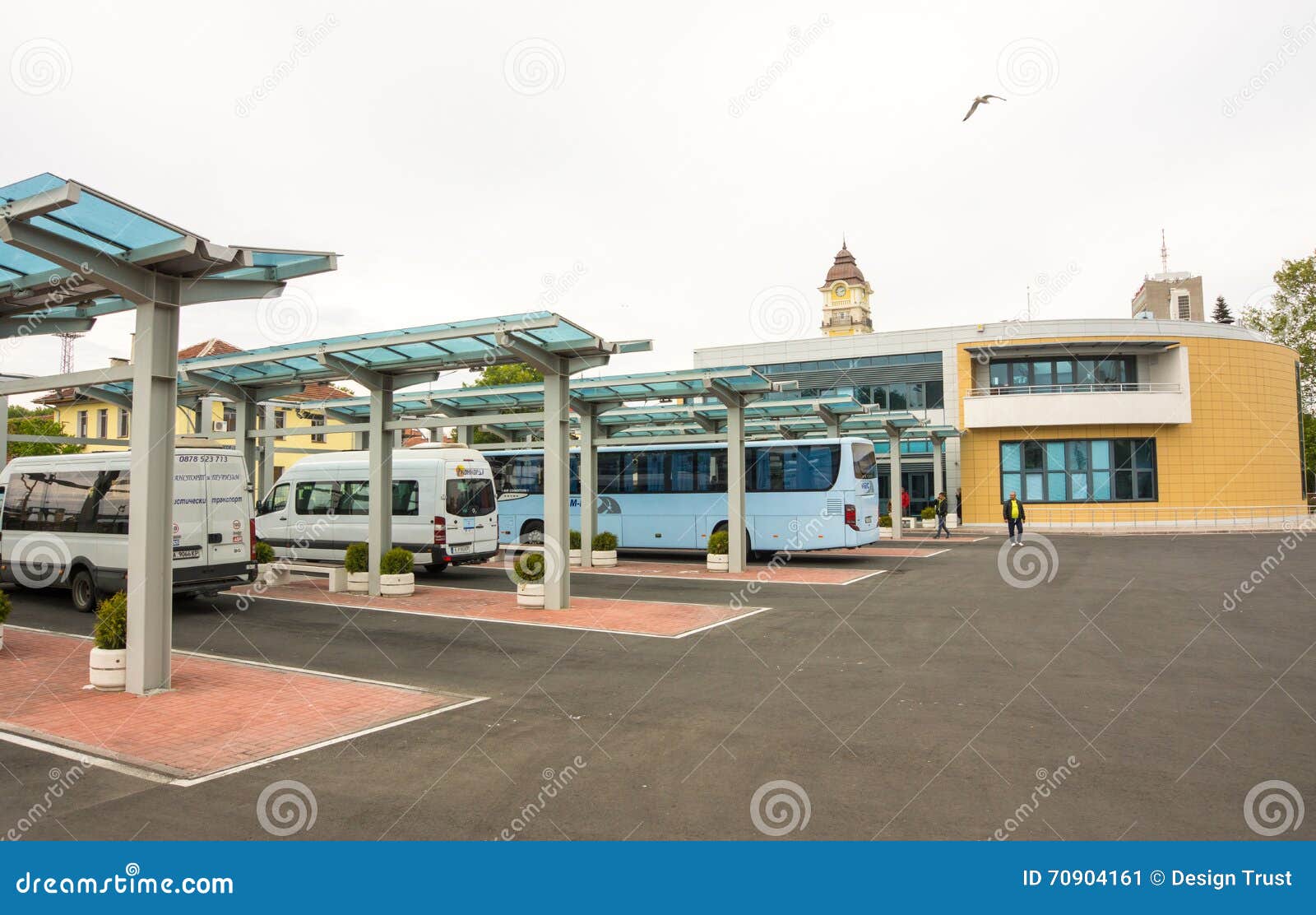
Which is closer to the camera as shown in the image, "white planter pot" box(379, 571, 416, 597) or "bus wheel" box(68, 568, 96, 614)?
"bus wheel" box(68, 568, 96, 614)

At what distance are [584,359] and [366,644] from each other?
201 inches

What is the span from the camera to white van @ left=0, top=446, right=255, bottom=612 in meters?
12.1

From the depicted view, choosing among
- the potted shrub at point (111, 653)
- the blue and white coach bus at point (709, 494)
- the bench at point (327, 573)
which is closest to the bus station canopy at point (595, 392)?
the blue and white coach bus at point (709, 494)

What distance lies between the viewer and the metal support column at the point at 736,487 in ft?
58.9

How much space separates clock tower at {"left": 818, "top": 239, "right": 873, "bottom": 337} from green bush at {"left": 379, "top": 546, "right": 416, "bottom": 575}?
8753 centimetres

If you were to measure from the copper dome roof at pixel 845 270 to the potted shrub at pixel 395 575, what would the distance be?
303 ft

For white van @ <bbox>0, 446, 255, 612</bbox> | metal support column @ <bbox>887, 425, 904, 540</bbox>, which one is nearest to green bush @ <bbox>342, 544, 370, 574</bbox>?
white van @ <bbox>0, 446, 255, 612</bbox>

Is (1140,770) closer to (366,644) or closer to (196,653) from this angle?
→ (366,644)

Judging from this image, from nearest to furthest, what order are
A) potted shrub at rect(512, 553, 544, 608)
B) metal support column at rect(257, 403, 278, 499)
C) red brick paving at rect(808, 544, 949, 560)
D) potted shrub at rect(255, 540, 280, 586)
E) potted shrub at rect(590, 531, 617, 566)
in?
potted shrub at rect(512, 553, 544, 608) → potted shrub at rect(255, 540, 280, 586) → metal support column at rect(257, 403, 278, 499) → potted shrub at rect(590, 531, 617, 566) → red brick paving at rect(808, 544, 949, 560)

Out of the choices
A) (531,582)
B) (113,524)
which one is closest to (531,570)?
(531,582)

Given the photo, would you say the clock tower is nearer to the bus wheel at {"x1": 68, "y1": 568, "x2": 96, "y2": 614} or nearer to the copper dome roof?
the copper dome roof

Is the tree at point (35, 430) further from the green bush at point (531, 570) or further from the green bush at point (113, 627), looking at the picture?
the green bush at point (113, 627)

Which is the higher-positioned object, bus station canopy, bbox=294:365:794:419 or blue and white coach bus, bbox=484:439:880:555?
bus station canopy, bbox=294:365:794:419

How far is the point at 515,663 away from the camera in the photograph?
9.01m
